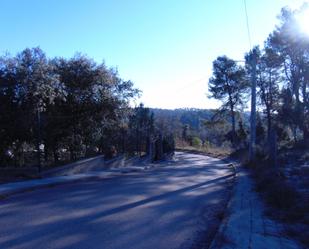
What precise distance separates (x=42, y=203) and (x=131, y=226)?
3858mm

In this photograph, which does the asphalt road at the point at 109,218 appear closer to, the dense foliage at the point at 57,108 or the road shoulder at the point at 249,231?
the road shoulder at the point at 249,231

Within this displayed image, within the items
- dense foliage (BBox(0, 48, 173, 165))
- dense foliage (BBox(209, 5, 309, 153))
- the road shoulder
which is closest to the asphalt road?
the road shoulder

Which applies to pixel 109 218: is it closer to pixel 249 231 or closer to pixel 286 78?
pixel 249 231

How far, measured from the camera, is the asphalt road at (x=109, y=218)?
7.66 metres

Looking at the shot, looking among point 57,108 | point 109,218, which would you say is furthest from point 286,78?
point 109,218

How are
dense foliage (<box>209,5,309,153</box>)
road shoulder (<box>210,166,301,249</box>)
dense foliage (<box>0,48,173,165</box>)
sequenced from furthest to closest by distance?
dense foliage (<box>209,5,309,153</box>) < dense foliage (<box>0,48,173,165</box>) < road shoulder (<box>210,166,301,249</box>)

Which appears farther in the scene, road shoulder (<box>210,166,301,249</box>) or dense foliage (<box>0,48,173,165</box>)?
dense foliage (<box>0,48,173,165</box>)

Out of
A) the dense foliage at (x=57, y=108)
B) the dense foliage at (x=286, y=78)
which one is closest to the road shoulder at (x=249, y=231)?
the dense foliage at (x=57, y=108)

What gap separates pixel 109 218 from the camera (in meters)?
9.73

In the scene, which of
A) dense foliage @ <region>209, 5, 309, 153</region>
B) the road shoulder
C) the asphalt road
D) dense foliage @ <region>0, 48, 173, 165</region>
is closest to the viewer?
the road shoulder

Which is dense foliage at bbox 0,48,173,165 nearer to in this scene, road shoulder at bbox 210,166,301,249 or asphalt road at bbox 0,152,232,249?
asphalt road at bbox 0,152,232,249

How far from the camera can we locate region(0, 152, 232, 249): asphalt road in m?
7.66

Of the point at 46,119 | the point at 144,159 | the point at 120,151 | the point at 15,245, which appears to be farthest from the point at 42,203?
the point at 144,159

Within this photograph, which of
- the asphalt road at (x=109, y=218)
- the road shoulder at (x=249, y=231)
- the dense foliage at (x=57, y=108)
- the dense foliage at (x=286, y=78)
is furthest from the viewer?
the dense foliage at (x=286, y=78)
